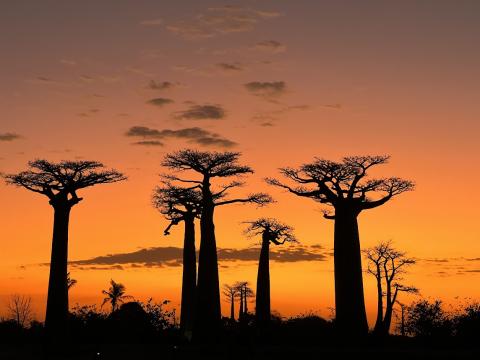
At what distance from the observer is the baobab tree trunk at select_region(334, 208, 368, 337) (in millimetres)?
34656

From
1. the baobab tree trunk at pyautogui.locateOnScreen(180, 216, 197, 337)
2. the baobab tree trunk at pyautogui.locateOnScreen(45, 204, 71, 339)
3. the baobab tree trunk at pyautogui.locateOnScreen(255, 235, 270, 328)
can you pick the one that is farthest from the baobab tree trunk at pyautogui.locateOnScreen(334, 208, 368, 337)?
the baobab tree trunk at pyautogui.locateOnScreen(45, 204, 71, 339)

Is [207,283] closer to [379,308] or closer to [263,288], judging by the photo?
[263,288]

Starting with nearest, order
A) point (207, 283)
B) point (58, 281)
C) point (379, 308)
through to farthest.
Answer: point (58, 281), point (207, 283), point (379, 308)

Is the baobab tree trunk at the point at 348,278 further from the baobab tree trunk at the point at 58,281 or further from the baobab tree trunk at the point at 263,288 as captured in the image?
the baobab tree trunk at the point at 58,281

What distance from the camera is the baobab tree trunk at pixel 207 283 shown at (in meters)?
36.6

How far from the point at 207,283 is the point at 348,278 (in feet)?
23.2

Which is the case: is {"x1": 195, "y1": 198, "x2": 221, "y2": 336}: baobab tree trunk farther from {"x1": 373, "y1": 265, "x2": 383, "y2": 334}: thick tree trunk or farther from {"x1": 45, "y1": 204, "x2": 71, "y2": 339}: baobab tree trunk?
{"x1": 373, "y1": 265, "x2": 383, "y2": 334}: thick tree trunk

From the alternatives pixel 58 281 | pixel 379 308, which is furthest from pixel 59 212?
pixel 379 308

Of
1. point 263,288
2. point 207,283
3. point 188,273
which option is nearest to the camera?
point 207,283

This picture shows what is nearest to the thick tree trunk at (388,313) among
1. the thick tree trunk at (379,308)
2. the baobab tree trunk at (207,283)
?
the thick tree trunk at (379,308)

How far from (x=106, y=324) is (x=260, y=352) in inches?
595

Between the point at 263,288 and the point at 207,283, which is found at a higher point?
the point at 263,288

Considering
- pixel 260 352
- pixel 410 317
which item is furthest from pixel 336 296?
pixel 410 317

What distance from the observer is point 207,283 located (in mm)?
36875
